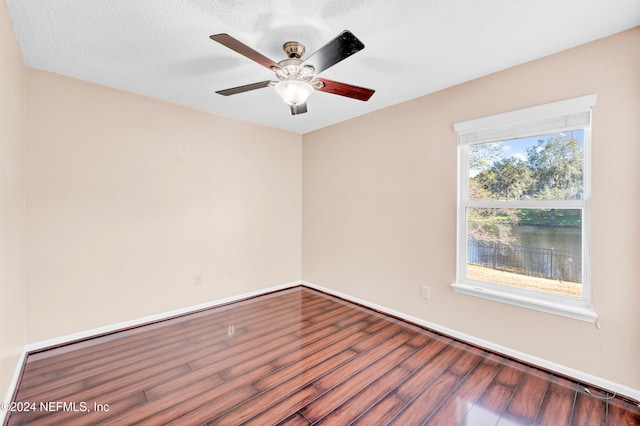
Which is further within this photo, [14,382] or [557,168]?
[557,168]

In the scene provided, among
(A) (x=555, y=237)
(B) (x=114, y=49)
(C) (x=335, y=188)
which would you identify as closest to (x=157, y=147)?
(B) (x=114, y=49)

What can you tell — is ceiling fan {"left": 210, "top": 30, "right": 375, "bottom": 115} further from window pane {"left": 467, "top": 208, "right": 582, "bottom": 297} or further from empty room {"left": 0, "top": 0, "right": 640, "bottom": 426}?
window pane {"left": 467, "top": 208, "right": 582, "bottom": 297}

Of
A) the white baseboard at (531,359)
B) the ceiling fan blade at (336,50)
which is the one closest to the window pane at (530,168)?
the white baseboard at (531,359)

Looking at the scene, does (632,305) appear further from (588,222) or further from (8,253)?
(8,253)

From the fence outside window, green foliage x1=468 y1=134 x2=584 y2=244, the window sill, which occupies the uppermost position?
green foliage x1=468 y1=134 x2=584 y2=244

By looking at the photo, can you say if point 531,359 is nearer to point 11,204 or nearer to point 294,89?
point 294,89

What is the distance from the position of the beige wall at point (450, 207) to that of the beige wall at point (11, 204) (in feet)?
10.3

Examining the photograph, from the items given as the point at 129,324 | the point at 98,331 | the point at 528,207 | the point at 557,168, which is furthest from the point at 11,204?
the point at 557,168

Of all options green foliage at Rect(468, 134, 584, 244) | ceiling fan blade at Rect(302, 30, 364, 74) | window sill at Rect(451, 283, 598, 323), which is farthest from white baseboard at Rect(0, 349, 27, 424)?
green foliage at Rect(468, 134, 584, 244)

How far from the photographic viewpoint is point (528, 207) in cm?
244

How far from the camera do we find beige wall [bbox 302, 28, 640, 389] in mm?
1961

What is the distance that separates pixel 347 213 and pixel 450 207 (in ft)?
4.57

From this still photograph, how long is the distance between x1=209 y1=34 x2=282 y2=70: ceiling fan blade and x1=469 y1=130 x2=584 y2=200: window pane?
2.07m

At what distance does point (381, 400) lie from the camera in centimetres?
192
